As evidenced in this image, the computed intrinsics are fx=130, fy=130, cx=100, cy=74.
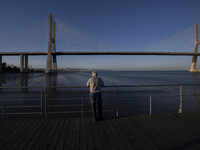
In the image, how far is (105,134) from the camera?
2502mm

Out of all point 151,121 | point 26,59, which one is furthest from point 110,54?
point 151,121

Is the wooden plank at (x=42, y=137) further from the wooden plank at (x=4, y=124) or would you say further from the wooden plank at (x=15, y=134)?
the wooden plank at (x=4, y=124)

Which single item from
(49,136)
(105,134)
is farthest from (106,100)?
(49,136)

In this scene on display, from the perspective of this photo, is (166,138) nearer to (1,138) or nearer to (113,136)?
(113,136)

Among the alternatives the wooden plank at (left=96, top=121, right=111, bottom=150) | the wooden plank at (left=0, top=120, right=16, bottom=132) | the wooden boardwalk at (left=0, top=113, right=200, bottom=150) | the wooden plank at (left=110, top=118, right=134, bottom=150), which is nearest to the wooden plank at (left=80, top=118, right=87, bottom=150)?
the wooden boardwalk at (left=0, top=113, right=200, bottom=150)

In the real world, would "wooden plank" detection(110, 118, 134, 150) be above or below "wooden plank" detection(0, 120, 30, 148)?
above

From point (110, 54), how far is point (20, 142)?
37695 mm

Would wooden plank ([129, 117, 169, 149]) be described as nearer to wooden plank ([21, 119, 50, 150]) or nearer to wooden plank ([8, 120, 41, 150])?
wooden plank ([21, 119, 50, 150])

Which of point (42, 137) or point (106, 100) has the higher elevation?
point (42, 137)

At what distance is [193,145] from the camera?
2121 millimetres

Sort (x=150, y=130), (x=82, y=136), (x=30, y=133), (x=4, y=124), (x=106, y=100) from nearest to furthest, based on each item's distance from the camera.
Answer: (x=82, y=136)
(x=30, y=133)
(x=150, y=130)
(x=4, y=124)
(x=106, y=100)

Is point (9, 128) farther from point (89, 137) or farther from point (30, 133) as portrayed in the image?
point (89, 137)

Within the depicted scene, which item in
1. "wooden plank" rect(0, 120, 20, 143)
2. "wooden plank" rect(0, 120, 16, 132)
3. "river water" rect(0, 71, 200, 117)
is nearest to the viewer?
"wooden plank" rect(0, 120, 20, 143)

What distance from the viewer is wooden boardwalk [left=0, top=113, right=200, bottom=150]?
2134mm
